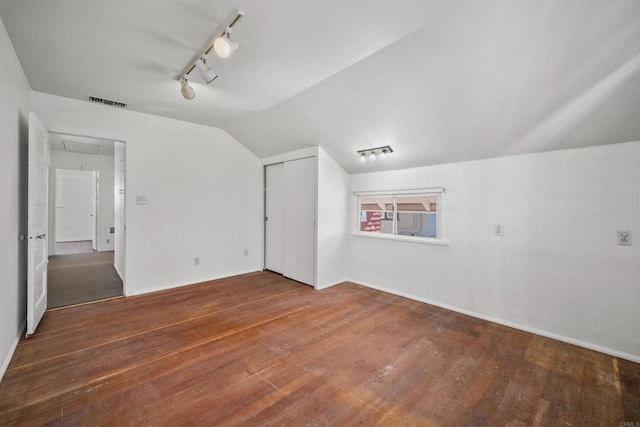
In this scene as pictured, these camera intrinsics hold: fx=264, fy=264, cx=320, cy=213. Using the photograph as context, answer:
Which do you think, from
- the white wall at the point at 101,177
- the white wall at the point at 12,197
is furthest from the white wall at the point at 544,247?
the white wall at the point at 101,177

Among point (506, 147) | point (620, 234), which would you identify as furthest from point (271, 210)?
point (620, 234)

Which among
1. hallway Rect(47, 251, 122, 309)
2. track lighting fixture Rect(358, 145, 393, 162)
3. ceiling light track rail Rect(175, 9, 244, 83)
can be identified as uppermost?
ceiling light track rail Rect(175, 9, 244, 83)

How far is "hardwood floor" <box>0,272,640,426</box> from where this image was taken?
1.62 metres

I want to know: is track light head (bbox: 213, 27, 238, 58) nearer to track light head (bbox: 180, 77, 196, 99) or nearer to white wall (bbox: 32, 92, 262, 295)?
track light head (bbox: 180, 77, 196, 99)

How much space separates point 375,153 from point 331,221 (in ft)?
4.12

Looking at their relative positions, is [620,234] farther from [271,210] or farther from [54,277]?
[54,277]

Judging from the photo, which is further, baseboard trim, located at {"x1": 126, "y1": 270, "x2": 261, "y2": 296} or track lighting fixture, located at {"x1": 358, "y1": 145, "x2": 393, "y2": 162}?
baseboard trim, located at {"x1": 126, "y1": 270, "x2": 261, "y2": 296}

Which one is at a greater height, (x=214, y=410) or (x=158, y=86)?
(x=158, y=86)

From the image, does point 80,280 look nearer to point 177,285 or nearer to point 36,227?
point 177,285

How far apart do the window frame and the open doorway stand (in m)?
3.64

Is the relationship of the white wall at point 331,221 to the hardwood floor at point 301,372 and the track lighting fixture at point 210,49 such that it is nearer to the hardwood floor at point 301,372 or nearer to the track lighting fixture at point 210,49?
the hardwood floor at point 301,372

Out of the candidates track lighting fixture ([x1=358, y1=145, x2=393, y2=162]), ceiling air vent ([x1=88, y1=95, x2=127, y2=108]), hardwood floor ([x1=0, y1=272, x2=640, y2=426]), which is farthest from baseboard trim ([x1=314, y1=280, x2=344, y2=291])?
ceiling air vent ([x1=88, y1=95, x2=127, y2=108])

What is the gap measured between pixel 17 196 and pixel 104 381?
Result: 1.88m

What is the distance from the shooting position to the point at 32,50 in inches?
88.1
